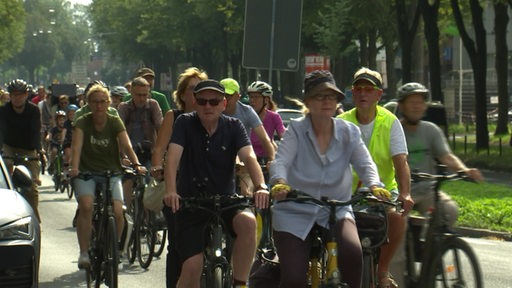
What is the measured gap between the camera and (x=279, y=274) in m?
8.02

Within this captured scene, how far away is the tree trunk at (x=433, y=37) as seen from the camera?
3822cm

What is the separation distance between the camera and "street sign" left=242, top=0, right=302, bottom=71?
24.3m

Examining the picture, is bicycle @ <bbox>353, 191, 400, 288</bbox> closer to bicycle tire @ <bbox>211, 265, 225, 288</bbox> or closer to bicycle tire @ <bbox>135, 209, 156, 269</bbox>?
bicycle tire @ <bbox>211, 265, 225, 288</bbox>

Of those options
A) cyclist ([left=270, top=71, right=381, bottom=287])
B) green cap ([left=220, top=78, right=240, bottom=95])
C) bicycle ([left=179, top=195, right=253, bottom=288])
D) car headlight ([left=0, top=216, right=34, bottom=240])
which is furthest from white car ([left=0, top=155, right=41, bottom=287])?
green cap ([left=220, top=78, right=240, bottom=95])

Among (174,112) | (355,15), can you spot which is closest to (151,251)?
(174,112)

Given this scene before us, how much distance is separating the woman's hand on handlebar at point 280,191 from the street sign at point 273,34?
1679 centimetres

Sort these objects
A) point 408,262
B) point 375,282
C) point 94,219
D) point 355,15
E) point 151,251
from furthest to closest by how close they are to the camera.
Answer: point 355,15
point 151,251
point 94,219
point 408,262
point 375,282

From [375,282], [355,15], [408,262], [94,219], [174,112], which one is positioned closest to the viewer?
[375,282]

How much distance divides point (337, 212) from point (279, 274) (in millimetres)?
589

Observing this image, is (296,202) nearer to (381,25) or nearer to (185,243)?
(185,243)

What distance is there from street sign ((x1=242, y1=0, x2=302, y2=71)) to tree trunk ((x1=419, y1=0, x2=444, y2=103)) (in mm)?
13616

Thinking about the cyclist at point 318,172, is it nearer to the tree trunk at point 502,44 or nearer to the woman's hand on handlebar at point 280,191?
the woman's hand on handlebar at point 280,191

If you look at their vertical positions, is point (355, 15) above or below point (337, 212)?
above

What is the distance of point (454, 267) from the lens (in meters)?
8.43
